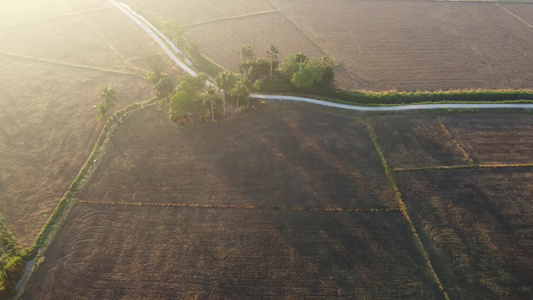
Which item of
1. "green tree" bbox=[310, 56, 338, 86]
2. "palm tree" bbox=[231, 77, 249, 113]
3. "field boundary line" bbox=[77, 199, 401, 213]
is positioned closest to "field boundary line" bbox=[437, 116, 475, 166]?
"field boundary line" bbox=[77, 199, 401, 213]

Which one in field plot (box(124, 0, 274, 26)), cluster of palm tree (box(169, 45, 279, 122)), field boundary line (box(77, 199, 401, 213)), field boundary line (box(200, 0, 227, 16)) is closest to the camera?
field boundary line (box(77, 199, 401, 213))

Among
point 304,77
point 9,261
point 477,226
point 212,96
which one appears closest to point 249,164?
point 212,96

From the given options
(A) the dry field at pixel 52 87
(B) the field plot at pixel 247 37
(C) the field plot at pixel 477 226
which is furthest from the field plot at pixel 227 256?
(B) the field plot at pixel 247 37

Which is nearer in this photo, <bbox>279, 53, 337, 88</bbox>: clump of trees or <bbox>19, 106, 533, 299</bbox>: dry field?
<bbox>19, 106, 533, 299</bbox>: dry field

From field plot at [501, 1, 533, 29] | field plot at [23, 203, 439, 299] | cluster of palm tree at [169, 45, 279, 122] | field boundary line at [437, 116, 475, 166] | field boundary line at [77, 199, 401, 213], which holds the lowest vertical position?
field plot at [23, 203, 439, 299]

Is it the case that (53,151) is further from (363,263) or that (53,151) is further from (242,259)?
(363,263)

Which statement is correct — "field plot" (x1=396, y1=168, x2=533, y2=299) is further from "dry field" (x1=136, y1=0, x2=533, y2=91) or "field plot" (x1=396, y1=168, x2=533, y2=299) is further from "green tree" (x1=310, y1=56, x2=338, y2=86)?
"dry field" (x1=136, y1=0, x2=533, y2=91)

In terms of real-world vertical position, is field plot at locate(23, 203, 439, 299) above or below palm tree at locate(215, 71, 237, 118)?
below
